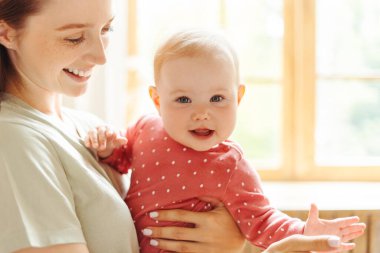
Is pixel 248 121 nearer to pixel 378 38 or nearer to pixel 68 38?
pixel 378 38

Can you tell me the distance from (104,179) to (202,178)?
24 centimetres

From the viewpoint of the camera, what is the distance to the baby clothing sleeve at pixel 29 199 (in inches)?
53.7

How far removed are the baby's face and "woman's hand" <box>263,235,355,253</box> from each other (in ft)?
1.09

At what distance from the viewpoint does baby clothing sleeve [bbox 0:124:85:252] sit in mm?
1365

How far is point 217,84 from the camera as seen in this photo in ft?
5.23

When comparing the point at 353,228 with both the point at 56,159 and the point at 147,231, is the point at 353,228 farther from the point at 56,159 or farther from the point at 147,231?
the point at 56,159

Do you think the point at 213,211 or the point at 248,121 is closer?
the point at 213,211

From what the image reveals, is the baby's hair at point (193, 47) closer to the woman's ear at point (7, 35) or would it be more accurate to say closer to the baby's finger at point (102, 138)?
the baby's finger at point (102, 138)

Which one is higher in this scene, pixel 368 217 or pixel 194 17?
pixel 194 17

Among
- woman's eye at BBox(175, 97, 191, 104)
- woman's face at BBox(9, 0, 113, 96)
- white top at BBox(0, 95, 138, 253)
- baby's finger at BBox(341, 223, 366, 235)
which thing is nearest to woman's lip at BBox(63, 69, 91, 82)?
woman's face at BBox(9, 0, 113, 96)

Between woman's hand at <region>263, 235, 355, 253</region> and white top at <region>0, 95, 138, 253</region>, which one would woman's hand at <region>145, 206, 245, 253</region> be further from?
woman's hand at <region>263, 235, 355, 253</region>

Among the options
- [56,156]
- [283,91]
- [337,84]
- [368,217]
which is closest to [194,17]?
[283,91]

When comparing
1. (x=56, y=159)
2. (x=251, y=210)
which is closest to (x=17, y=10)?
(x=56, y=159)

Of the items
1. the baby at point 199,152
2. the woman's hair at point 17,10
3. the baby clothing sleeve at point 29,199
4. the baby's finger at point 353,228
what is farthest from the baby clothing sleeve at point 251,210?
the woman's hair at point 17,10
